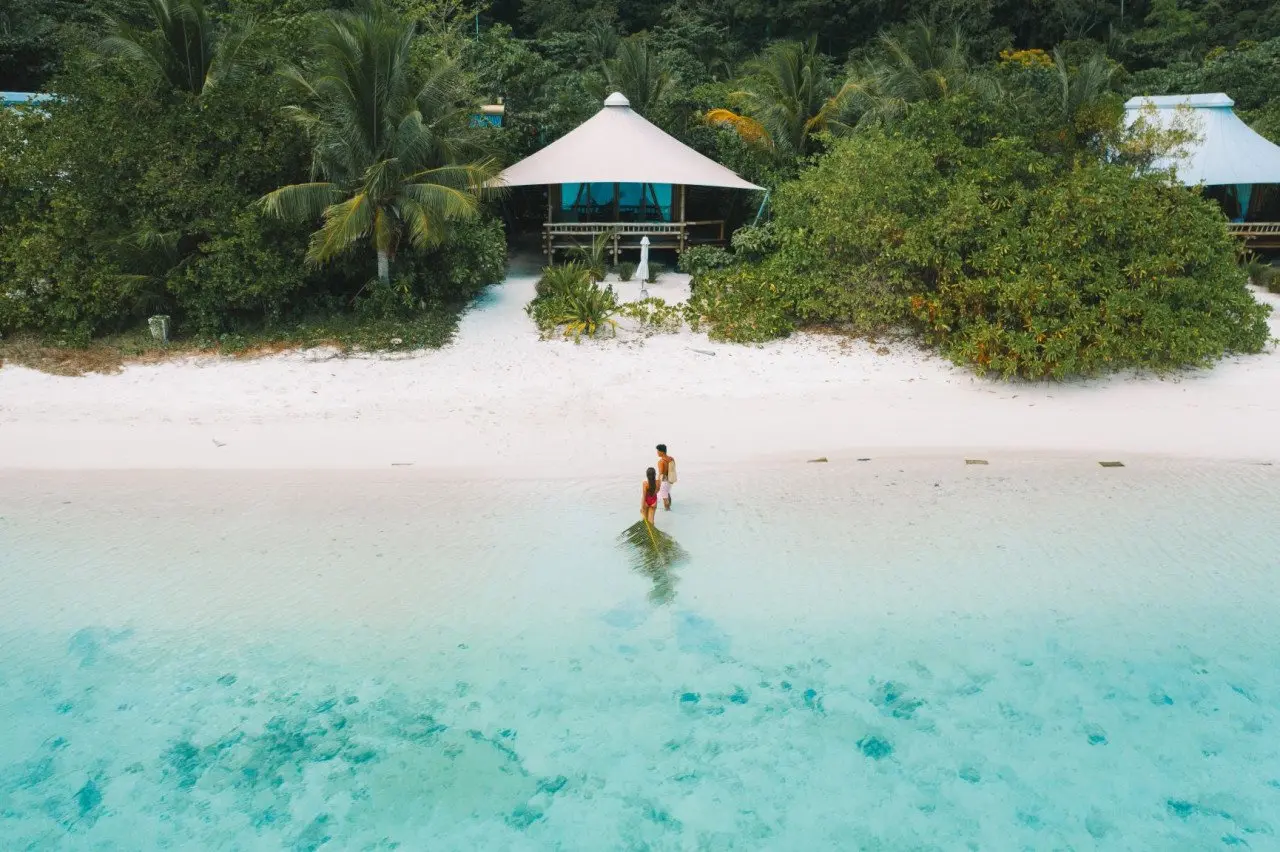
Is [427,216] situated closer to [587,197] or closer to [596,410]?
[596,410]

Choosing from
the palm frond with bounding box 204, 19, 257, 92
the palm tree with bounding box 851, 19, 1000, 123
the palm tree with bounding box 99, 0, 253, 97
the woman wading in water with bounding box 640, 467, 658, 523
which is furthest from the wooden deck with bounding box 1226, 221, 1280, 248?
the palm tree with bounding box 99, 0, 253, 97

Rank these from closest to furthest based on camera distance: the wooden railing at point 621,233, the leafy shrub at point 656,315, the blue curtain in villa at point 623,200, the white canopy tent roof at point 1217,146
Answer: the leafy shrub at point 656,315 → the wooden railing at point 621,233 → the white canopy tent roof at point 1217,146 → the blue curtain in villa at point 623,200

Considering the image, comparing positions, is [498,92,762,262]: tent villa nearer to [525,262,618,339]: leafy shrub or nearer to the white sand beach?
[525,262,618,339]: leafy shrub

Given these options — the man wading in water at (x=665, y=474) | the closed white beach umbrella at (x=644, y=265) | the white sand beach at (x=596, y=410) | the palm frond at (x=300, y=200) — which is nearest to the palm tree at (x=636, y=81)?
the closed white beach umbrella at (x=644, y=265)

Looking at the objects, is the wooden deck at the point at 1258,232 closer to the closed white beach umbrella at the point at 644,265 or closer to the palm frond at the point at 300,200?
the closed white beach umbrella at the point at 644,265

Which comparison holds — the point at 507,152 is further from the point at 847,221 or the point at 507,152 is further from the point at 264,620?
the point at 264,620

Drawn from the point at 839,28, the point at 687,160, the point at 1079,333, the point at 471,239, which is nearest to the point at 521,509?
the point at 471,239

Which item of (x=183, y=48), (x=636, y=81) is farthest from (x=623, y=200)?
(x=183, y=48)
